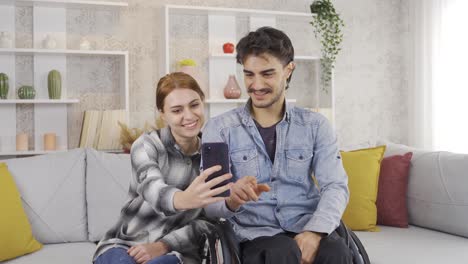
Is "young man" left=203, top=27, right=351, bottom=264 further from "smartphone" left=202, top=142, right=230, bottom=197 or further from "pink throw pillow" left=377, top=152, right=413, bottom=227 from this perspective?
"pink throw pillow" left=377, top=152, right=413, bottom=227

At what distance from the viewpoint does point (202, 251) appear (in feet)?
6.97

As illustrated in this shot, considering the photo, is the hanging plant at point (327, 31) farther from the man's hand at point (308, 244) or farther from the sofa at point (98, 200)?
the man's hand at point (308, 244)

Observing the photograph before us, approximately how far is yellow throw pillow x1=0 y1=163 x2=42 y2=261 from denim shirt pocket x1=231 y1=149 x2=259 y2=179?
105cm

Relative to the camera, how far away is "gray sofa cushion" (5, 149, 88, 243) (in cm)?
254

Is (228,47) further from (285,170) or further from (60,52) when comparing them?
(285,170)

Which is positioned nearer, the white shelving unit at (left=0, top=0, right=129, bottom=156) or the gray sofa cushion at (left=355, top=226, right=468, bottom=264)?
the gray sofa cushion at (left=355, top=226, right=468, bottom=264)

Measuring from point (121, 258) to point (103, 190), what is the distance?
0.79 m

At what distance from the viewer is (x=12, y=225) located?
7.66ft

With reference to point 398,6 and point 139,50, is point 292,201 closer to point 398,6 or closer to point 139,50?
point 139,50

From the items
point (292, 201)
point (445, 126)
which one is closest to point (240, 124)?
point (292, 201)

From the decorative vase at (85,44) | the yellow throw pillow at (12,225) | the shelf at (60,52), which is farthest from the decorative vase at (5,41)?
the yellow throw pillow at (12,225)

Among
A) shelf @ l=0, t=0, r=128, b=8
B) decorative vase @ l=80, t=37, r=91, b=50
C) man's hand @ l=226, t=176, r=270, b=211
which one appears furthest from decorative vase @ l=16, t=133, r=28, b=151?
man's hand @ l=226, t=176, r=270, b=211

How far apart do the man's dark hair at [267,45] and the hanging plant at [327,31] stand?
8.41 ft

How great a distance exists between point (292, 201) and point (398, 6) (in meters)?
3.71
